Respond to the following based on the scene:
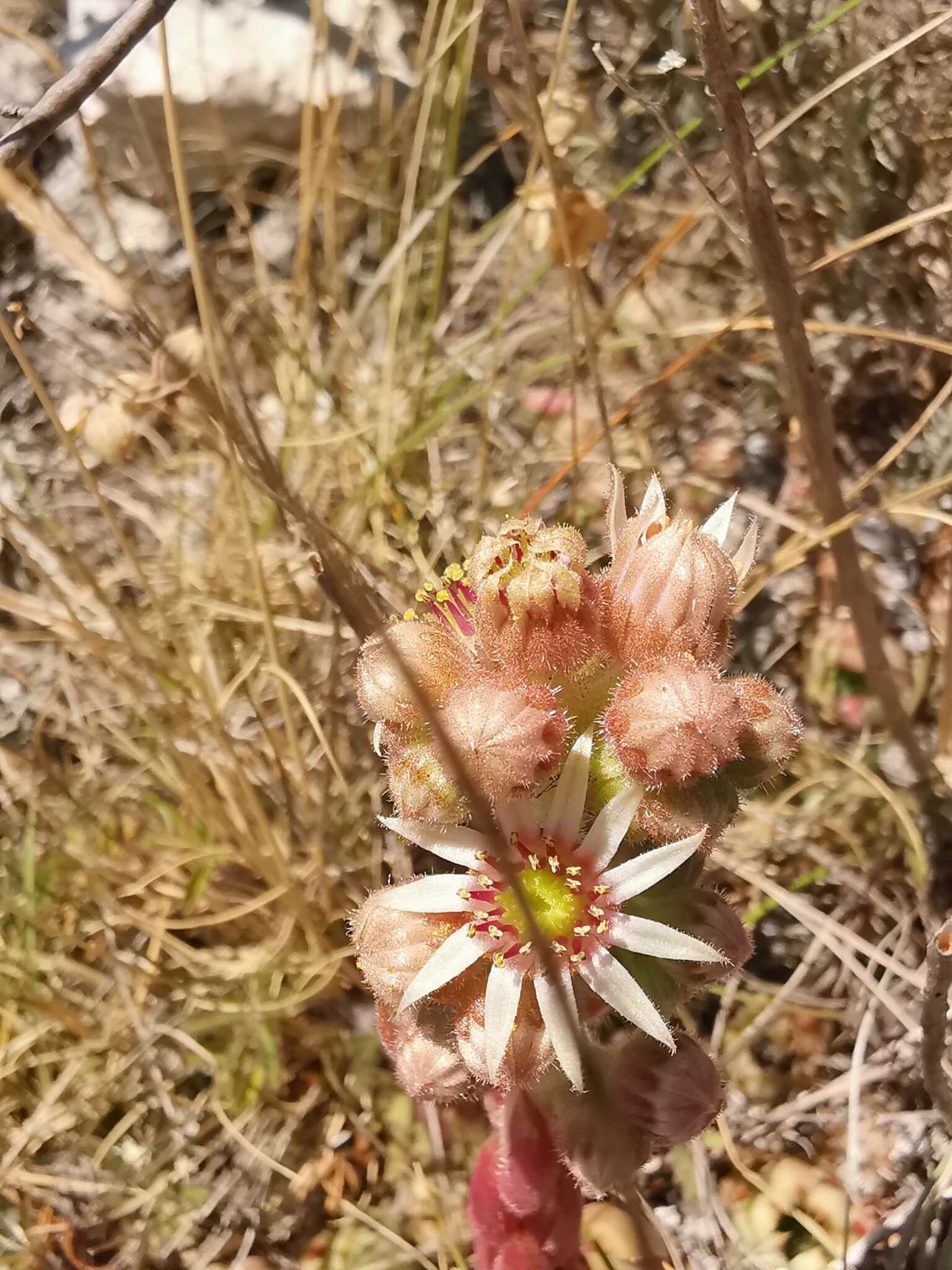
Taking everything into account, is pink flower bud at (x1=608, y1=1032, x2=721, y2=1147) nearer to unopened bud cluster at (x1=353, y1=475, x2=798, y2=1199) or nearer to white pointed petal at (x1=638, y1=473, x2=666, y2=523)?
unopened bud cluster at (x1=353, y1=475, x2=798, y2=1199)

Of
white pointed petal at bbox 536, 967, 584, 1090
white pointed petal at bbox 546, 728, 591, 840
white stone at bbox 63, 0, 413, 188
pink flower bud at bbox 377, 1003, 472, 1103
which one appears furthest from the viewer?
white stone at bbox 63, 0, 413, 188

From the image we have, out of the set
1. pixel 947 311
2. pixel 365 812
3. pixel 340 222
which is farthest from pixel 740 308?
pixel 365 812

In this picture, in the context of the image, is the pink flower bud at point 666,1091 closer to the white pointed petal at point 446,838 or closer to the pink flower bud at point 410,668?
the white pointed petal at point 446,838

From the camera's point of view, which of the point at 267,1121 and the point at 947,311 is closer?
the point at 267,1121

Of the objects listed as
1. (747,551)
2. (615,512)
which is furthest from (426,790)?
(747,551)

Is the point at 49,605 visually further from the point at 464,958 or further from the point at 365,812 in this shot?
the point at 464,958

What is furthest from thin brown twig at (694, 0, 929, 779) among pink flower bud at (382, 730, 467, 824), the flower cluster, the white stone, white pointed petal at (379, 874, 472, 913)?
the white stone

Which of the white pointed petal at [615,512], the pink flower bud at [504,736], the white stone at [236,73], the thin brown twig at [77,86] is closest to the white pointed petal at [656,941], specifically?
the pink flower bud at [504,736]
